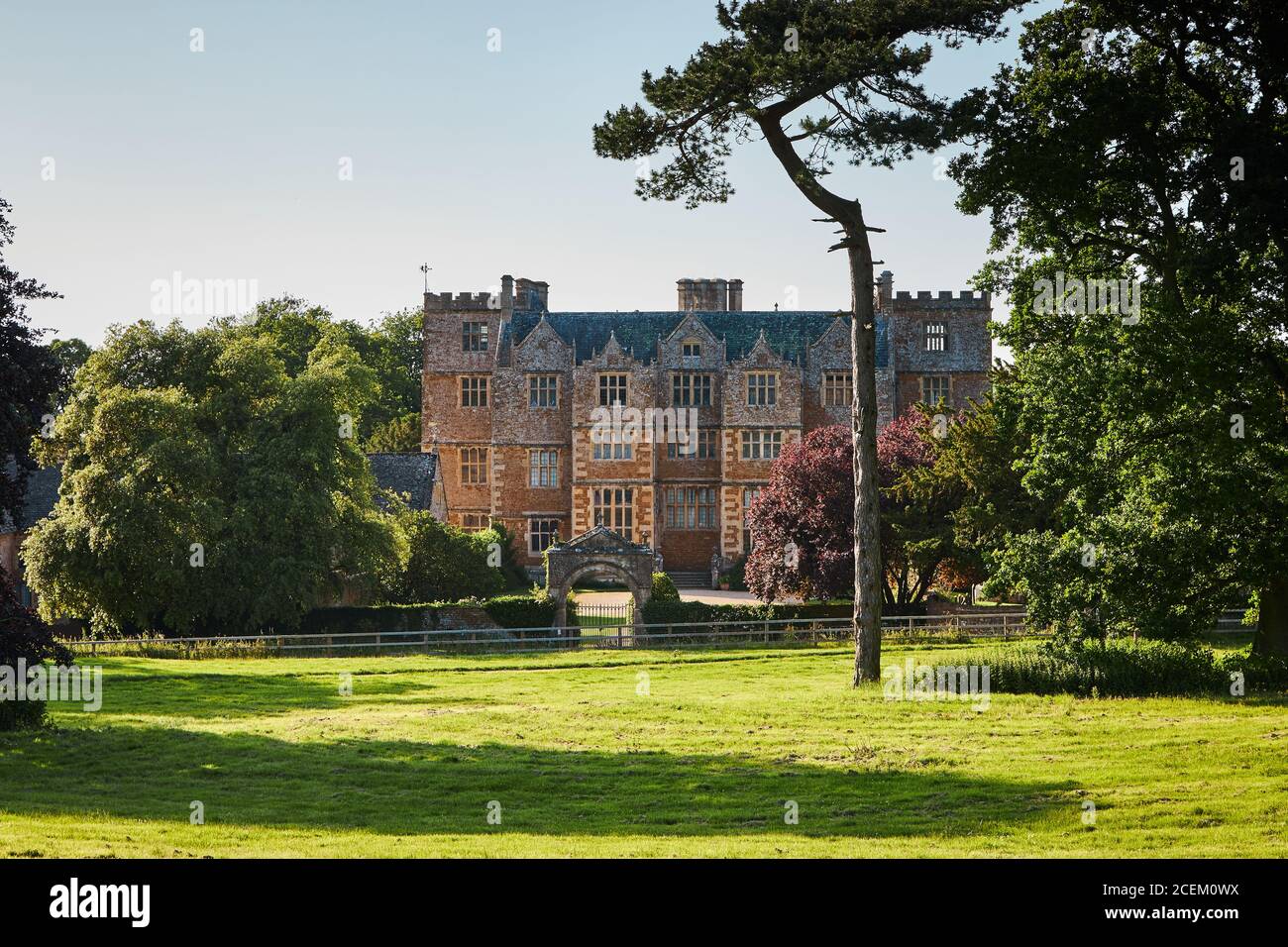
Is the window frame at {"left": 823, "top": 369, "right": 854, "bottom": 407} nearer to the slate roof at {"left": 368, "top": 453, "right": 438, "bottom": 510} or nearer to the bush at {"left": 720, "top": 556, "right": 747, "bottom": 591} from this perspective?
the bush at {"left": 720, "top": 556, "right": 747, "bottom": 591}

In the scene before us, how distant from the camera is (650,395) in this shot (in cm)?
6106

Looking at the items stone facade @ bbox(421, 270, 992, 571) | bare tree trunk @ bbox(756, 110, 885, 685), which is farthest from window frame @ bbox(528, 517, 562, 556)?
bare tree trunk @ bbox(756, 110, 885, 685)

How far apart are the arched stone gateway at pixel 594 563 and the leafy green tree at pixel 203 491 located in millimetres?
4877

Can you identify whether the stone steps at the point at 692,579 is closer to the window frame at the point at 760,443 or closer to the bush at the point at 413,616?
the window frame at the point at 760,443

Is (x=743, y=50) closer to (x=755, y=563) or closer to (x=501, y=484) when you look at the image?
(x=755, y=563)

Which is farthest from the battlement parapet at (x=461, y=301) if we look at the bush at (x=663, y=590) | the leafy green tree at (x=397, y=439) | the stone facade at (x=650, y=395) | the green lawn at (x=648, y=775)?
the green lawn at (x=648, y=775)

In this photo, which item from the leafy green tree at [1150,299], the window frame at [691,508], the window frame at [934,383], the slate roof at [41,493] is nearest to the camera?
the leafy green tree at [1150,299]

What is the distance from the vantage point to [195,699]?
88.4ft

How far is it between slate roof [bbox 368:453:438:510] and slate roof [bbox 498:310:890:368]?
6.93m

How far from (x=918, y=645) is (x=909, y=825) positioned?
904 inches

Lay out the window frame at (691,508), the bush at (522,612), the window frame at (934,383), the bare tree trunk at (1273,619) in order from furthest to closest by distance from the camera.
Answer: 1. the window frame at (934,383)
2. the window frame at (691,508)
3. the bush at (522,612)
4. the bare tree trunk at (1273,619)

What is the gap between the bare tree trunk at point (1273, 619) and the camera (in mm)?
25172

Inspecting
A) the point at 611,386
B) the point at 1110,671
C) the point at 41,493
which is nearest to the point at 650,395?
the point at 611,386

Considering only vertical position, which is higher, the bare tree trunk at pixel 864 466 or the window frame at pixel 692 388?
the window frame at pixel 692 388
